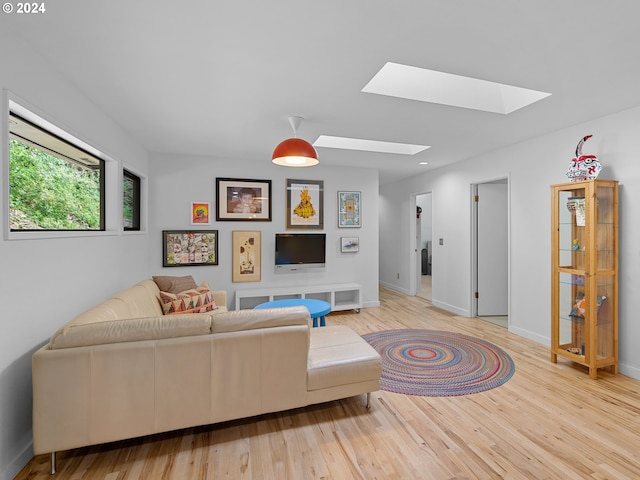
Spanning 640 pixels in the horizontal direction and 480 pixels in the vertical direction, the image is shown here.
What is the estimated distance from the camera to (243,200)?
4930mm

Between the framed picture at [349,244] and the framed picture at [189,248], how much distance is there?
6.74ft

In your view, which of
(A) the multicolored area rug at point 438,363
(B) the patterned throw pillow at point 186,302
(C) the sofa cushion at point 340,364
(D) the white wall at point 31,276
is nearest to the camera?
(D) the white wall at point 31,276

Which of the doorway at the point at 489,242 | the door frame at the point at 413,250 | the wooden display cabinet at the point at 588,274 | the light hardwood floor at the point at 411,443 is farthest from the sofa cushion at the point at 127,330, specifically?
the door frame at the point at 413,250

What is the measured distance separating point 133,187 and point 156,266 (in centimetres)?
114

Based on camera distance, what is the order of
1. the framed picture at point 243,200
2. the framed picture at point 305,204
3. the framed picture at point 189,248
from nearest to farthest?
1. the framed picture at point 189,248
2. the framed picture at point 243,200
3. the framed picture at point 305,204

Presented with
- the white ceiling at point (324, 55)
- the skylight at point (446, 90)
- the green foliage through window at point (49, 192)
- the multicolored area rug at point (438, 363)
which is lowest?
the multicolored area rug at point (438, 363)

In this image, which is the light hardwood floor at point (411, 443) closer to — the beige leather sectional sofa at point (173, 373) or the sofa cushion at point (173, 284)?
the beige leather sectional sofa at point (173, 373)

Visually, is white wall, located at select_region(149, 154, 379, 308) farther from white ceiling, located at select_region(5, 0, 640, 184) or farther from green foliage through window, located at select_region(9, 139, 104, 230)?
green foliage through window, located at select_region(9, 139, 104, 230)

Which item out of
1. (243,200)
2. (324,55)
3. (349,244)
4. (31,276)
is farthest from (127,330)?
(349,244)

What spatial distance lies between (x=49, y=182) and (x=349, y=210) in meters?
4.03

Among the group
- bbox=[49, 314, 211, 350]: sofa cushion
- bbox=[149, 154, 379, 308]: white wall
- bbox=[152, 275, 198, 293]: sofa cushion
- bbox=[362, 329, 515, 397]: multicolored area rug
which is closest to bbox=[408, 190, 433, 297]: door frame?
bbox=[149, 154, 379, 308]: white wall

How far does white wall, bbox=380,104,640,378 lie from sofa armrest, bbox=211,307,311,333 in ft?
10.2

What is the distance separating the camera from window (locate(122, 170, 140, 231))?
3.85 m

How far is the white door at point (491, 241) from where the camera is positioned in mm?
4910
